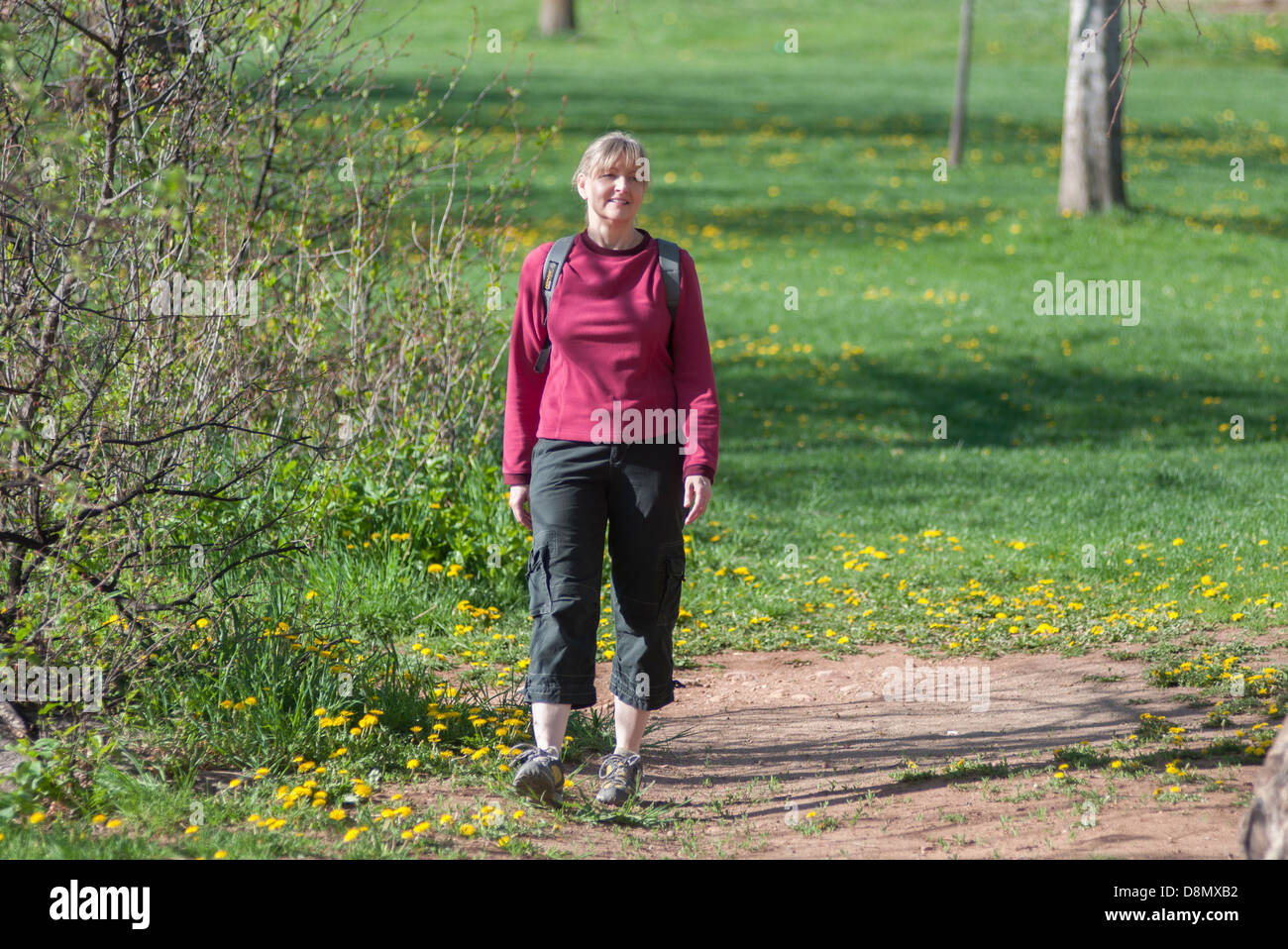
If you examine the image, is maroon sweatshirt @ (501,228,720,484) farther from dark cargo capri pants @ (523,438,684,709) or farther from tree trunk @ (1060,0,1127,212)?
tree trunk @ (1060,0,1127,212)

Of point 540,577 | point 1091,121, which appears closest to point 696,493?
point 540,577

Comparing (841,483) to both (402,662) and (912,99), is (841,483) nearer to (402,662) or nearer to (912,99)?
(402,662)

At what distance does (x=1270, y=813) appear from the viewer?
3.24 metres

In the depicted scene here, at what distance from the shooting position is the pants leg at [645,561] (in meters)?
4.01

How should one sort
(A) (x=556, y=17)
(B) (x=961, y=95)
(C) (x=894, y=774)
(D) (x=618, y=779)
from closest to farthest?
(D) (x=618, y=779), (C) (x=894, y=774), (B) (x=961, y=95), (A) (x=556, y=17)

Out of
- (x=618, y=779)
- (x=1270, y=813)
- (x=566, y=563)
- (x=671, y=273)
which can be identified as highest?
(x=671, y=273)

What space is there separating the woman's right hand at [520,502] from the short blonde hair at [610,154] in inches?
39.2

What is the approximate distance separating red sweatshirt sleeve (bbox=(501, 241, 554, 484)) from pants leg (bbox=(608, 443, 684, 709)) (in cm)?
35

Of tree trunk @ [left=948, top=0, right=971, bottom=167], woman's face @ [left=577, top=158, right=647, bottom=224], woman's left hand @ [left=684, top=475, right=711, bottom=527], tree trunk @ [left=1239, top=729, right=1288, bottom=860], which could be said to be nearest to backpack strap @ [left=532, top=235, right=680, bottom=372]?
woman's face @ [left=577, top=158, right=647, bottom=224]

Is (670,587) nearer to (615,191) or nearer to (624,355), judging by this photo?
(624,355)

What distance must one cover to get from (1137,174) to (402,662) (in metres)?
17.0

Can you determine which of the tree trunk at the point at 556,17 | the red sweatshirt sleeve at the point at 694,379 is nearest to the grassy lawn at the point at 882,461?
the red sweatshirt sleeve at the point at 694,379

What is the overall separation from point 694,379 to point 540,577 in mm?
765

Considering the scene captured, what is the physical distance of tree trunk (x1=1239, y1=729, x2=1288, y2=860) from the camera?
126 inches
